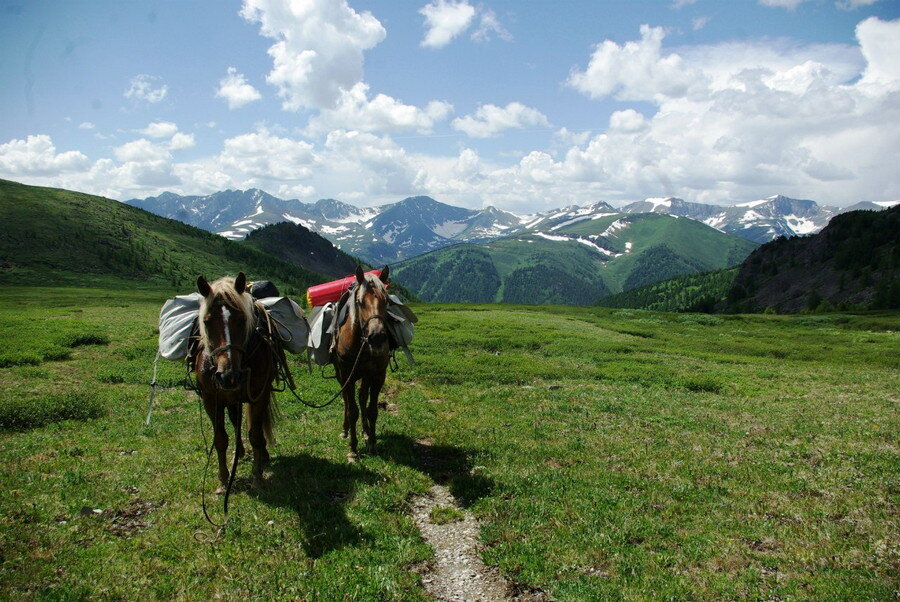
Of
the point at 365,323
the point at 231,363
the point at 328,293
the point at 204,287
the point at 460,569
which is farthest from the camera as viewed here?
the point at 328,293

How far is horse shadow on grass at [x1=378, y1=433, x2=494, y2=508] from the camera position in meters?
10.6

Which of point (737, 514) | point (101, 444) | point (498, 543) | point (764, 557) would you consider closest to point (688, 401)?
point (737, 514)

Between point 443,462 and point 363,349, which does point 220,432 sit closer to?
point 363,349

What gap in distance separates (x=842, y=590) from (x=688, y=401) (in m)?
14.6

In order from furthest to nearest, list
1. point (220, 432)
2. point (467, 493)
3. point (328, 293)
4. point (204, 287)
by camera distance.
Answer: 1. point (328, 293)
2. point (467, 493)
3. point (220, 432)
4. point (204, 287)

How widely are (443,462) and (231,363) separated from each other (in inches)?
270

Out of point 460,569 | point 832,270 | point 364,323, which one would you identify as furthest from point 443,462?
point 832,270

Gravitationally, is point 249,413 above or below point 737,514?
above

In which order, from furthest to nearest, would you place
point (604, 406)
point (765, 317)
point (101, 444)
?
1. point (765, 317)
2. point (604, 406)
3. point (101, 444)

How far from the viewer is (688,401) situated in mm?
20469

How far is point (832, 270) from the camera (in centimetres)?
14900

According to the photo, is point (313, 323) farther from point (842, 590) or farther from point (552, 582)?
point (842, 590)

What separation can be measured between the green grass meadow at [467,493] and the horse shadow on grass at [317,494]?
49 millimetres

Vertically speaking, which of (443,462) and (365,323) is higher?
(365,323)
